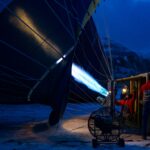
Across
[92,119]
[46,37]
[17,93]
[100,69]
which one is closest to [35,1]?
[46,37]

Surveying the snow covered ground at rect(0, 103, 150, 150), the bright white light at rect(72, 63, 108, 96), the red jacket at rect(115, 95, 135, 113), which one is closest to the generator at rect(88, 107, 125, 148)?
the snow covered ground at rect(0, 103, 150, 150)

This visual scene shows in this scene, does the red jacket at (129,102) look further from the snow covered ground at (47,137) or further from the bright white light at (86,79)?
the snow covered ground at (47,137)

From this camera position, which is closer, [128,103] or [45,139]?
[45,139]

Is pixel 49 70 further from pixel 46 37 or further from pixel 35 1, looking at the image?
pixel 35 1

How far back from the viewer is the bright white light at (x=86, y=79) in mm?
9773

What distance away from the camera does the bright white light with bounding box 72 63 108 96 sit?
9.77 meters

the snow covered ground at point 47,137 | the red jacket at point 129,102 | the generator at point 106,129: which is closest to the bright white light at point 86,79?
the red jacket at point 129,102

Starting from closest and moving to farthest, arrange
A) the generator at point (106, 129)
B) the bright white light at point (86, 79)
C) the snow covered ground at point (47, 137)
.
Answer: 1. the snow covered ground at point (47, 137)
2. the generator at point (106, 129)
3. the bright white light at point (86, 79)

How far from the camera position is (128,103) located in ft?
30.8

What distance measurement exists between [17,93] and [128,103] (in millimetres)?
2802

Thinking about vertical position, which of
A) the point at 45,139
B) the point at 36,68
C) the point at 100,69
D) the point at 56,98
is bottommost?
the point at 45,139

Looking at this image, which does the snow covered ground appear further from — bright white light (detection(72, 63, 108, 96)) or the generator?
bright white light (detection(72, 63, 108, 96))

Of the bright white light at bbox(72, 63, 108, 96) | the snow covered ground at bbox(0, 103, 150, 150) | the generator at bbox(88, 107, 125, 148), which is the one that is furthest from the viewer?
the bright white light at bbox(72, 63, 108, 96)

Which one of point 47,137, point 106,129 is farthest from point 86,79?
point 106,129
